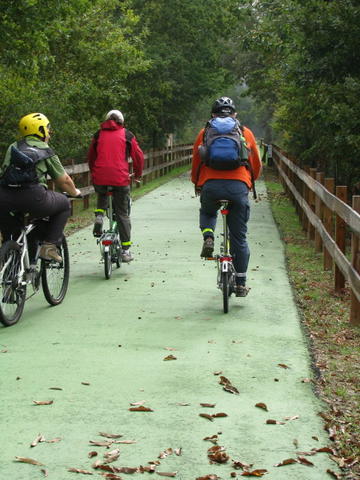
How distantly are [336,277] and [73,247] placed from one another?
499cm

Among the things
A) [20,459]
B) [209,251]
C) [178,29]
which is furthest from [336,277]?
[178,29]

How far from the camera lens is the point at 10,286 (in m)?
7.21

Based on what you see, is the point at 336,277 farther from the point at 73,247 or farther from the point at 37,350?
the point at 73,247

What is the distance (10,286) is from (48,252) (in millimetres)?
608

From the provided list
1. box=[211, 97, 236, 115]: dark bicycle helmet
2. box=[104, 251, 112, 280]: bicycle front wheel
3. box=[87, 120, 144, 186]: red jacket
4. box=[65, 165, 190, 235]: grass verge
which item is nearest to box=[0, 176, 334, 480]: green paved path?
box=[104, 251, 112, 280]: bicycle front wheel

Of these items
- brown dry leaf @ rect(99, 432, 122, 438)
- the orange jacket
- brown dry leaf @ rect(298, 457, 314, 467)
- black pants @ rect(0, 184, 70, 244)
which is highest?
the orange jacket

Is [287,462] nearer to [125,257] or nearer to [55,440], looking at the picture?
[55,440]

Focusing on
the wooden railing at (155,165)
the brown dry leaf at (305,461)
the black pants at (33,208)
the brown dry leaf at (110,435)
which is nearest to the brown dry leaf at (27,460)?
the brown dry leaf at (110,435)

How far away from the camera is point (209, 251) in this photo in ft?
26.1

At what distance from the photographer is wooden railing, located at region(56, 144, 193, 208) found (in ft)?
60.6

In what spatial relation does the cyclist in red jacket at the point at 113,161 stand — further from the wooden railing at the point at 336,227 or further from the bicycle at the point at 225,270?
the wooden railing at the point at 336,227

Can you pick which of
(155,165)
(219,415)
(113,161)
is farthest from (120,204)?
(155,165)

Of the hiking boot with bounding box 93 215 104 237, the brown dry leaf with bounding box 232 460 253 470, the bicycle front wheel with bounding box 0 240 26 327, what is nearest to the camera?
the brown dry leaf with bounding box 232 460 253 470

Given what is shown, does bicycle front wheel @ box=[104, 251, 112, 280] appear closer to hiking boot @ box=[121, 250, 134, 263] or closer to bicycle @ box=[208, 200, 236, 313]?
hiking boot @ box=[121, 250, 134, 263]
